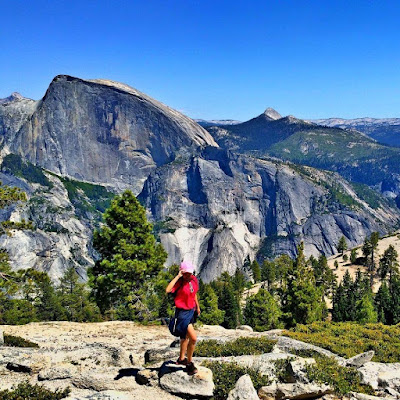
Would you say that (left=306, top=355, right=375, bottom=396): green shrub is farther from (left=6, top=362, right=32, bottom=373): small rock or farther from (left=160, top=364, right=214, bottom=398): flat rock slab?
(left=6, top=362, right=32, bottom=373): small rock

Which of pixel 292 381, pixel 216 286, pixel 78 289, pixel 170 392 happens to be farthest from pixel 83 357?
pixel 216 286

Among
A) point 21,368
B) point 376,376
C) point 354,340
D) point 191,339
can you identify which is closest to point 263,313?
point 354,340

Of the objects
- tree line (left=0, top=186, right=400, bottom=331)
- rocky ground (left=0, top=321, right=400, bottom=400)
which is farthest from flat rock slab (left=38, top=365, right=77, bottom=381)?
tree line (left=0, top=186, right=400, bottom=331)

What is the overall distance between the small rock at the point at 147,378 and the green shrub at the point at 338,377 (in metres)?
5.26

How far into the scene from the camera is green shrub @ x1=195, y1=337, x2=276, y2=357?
56.9ft

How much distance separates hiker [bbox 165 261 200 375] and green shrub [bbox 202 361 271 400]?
1097mm

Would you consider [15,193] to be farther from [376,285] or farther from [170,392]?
[376,285]

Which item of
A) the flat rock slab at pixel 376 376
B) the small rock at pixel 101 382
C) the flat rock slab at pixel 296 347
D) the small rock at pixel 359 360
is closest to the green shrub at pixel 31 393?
the small rock at pixel 101 382

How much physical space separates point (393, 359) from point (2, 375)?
752 inches

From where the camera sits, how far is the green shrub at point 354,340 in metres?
21.8

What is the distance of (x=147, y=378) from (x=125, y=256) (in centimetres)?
1996

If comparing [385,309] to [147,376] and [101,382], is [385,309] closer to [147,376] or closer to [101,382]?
[147,376]

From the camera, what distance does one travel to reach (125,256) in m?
32.2

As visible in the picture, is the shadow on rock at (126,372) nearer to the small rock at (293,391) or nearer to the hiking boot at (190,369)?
the hiking boot at (190,369)
